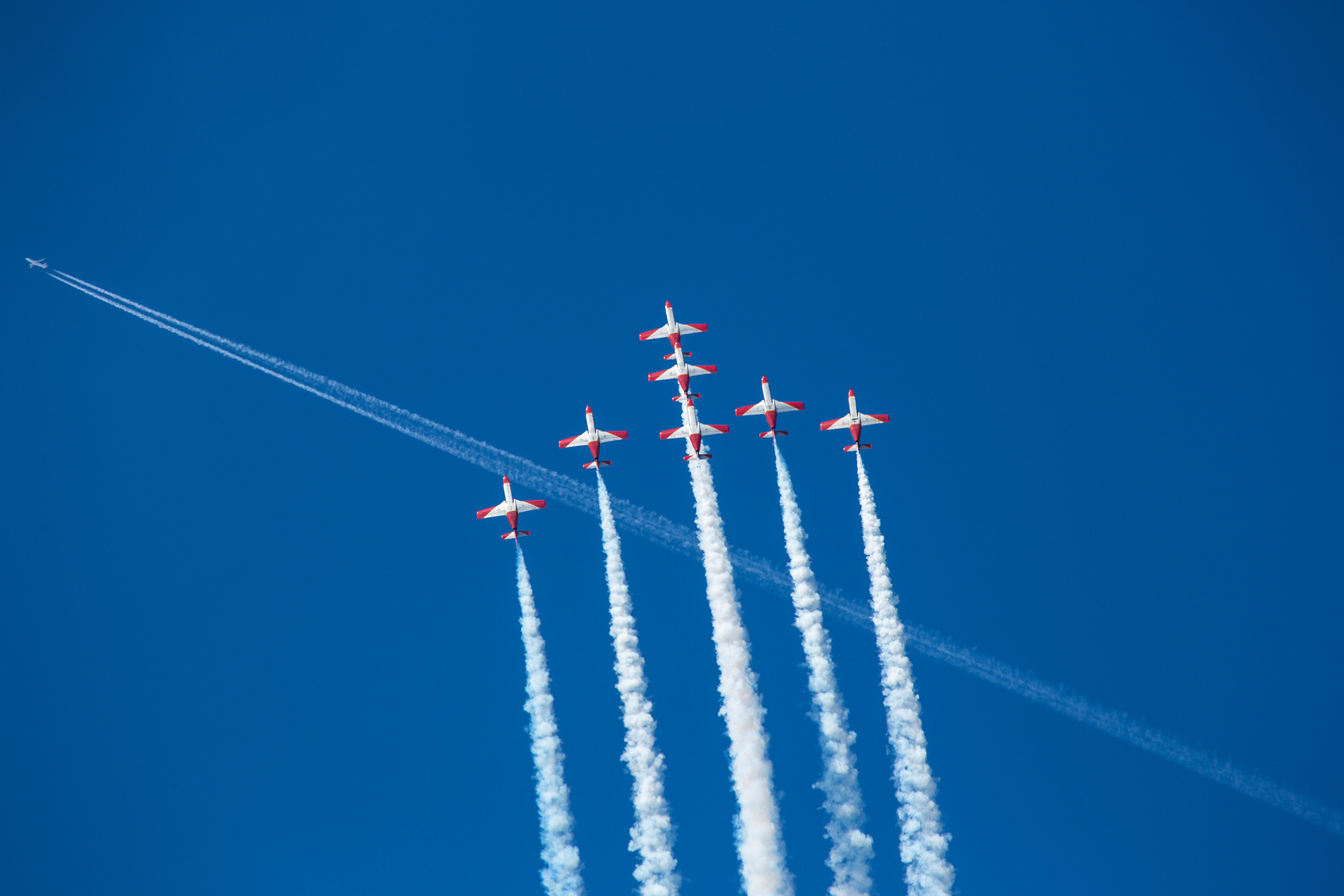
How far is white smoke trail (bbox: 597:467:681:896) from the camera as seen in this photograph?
131ft

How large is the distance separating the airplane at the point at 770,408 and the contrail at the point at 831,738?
9.89 ft

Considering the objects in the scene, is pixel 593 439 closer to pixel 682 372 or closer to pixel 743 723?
pixel 682 372

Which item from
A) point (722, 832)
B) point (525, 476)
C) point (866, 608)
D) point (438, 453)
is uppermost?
point (438, 453)

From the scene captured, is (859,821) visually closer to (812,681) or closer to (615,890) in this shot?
(812,681)

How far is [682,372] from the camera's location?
44.8 m

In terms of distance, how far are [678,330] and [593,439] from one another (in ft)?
18.7

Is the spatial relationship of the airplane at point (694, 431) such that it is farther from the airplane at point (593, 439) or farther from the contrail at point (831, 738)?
the contrail at point (831, 738)

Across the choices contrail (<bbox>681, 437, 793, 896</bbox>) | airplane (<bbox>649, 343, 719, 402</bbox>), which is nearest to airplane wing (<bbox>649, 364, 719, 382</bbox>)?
airplane (<bbox>649, 343, 719, 402</bbox>)

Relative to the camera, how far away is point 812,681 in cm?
4194

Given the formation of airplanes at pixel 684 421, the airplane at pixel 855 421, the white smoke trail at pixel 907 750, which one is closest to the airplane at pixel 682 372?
the formation of airplanes at pixel 684 421

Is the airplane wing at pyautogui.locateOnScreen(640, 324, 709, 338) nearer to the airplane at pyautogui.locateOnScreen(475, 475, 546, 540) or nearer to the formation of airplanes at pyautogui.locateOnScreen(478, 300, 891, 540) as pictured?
the formation of airplanes at pyautogui.locateOnScreen(478, 300, 891, 540)

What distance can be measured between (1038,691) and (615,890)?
67.3 ft

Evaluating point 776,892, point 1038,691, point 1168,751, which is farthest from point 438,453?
point 1168,751

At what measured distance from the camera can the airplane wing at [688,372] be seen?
45062 millimetres
